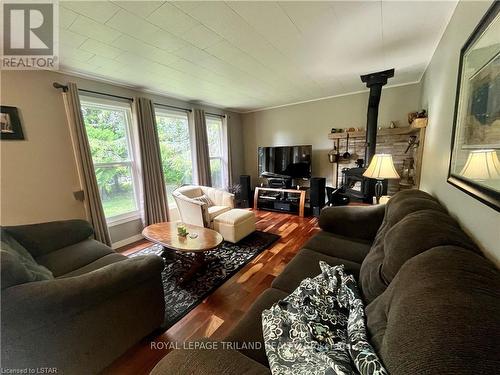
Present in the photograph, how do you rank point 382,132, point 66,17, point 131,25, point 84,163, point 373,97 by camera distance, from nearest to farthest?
point 66,17 < point 131,25 < point 84,163 < point 373,97 < point 382,132

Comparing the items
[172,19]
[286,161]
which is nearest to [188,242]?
[172,19]

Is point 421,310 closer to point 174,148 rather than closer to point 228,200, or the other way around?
point 228,200

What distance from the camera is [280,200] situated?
4.42 meters

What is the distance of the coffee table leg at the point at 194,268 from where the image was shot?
2.12 metres

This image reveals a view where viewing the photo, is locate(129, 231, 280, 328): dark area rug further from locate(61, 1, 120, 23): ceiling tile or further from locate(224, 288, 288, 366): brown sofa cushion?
locate(61, 1, 120, 23): ceiling tile

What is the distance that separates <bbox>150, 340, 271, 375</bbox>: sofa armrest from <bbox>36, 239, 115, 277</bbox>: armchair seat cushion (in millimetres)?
1467

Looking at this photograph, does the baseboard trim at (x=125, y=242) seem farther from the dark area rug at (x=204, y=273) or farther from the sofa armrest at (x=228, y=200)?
the sofa armrest at (x=228, y=200)

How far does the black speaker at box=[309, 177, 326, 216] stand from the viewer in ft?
13.0

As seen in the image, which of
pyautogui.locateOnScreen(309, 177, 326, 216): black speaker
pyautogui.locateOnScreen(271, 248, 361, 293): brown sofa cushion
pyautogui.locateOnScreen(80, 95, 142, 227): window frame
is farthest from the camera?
pyautogui.locateOnScreen(309, 177, 326, 216): black speaker

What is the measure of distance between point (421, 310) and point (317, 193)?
3520 mm

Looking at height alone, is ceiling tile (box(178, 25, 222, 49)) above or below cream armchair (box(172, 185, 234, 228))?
above

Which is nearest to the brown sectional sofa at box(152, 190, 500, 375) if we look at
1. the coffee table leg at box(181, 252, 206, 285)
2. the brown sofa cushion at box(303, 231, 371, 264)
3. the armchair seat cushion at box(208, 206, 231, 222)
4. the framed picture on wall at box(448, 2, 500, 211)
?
the framed picture on wall at box(448, 2, 500, 211)

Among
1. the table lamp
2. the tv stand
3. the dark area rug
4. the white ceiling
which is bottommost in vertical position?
the dark area rug

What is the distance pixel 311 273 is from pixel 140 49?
253 cm
